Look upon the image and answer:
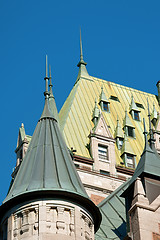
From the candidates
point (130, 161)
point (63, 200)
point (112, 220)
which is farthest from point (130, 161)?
point (63, 200)

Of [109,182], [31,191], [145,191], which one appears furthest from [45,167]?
[109,182]

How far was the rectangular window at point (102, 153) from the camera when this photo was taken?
52.5 m

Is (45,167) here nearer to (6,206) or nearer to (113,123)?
(6,206)

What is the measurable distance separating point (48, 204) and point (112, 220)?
23.8ft

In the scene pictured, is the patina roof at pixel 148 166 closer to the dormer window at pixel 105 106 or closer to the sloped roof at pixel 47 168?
the sloped roof at pixel 47 168

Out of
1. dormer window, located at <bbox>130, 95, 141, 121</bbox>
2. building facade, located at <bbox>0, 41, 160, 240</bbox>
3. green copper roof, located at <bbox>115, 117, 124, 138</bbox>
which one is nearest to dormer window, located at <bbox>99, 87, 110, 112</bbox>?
dormer window, located at <bbox>130, 95, 141, 121</bbox>

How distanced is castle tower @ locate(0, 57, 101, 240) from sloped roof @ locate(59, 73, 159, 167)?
2507 cm

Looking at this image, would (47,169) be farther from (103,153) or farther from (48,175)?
(103,153)

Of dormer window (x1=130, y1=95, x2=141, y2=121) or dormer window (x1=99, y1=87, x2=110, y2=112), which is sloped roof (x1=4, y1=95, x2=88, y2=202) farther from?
dormer window (x1=130, y1=95, x2=141, y2=121)

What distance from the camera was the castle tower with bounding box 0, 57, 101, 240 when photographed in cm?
2452

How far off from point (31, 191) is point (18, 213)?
844 millimetres

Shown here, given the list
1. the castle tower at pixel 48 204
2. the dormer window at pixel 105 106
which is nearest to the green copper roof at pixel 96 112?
the dormer window at pixel 105 106

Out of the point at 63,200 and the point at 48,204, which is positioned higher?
the point at 63,200

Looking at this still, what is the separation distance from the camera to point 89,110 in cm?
5709
